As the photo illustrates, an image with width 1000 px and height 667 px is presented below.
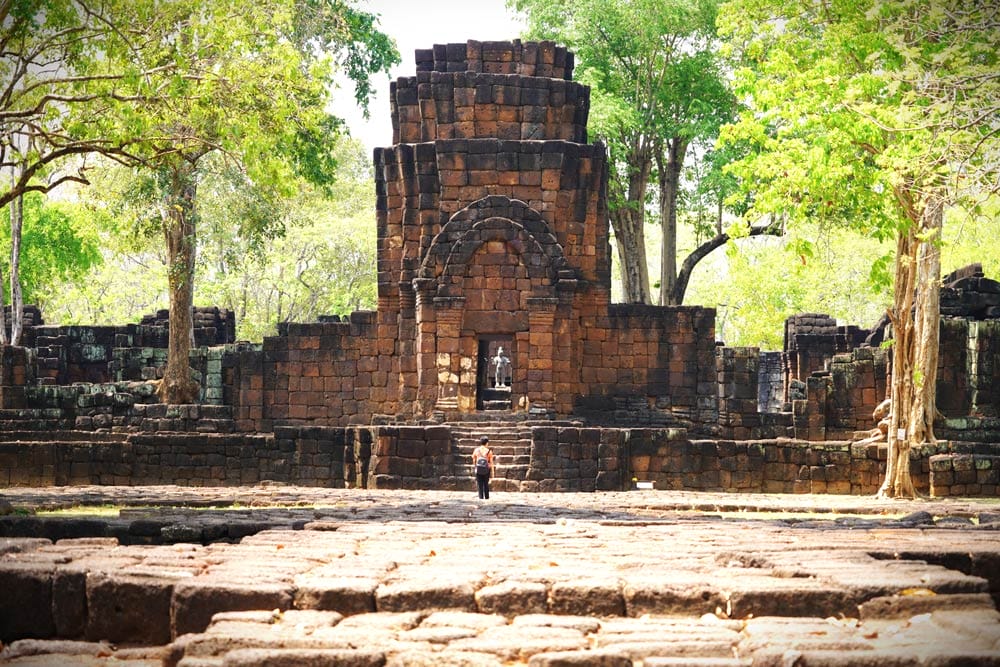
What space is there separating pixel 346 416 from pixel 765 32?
37.1 ft

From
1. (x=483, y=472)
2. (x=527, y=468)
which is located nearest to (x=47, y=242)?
(x=527, y=468)

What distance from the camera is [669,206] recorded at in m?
38.8

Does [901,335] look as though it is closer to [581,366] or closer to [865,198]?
[865,198]

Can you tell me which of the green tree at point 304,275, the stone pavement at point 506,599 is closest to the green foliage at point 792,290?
the green tree at point 304,275

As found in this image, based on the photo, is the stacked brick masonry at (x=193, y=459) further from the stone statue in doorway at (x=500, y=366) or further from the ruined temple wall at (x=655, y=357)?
the stone statue in doorway at (x=500, y=366)

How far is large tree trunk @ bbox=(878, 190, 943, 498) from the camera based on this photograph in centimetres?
1952

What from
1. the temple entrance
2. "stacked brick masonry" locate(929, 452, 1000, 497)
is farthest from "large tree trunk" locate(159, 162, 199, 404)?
Result: "stacked brick masonry" locate(929, 452, 1000, 497)

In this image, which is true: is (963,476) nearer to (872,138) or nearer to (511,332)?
(872,138)

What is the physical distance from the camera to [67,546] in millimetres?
9172

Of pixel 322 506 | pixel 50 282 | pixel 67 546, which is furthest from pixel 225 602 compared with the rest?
pixel 50 282

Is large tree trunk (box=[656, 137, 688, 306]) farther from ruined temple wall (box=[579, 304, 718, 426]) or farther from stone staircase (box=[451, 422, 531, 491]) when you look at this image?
stone staircase (box=[451, 422, 531, 491])

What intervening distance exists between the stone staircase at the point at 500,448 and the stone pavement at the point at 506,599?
11.6 m

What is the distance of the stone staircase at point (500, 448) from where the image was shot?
74.0ft

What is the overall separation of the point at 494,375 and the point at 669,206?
7579 mm
